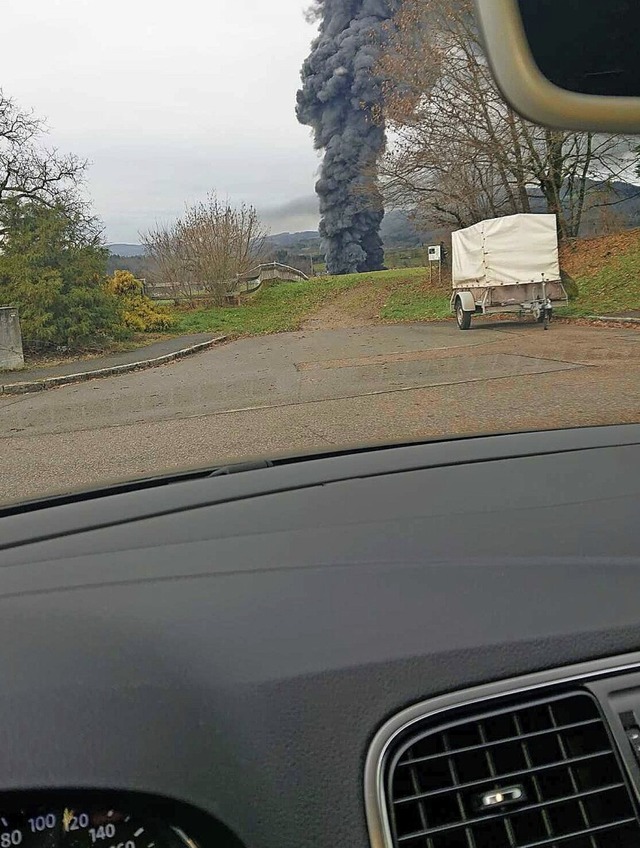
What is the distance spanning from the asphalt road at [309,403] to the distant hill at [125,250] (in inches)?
267

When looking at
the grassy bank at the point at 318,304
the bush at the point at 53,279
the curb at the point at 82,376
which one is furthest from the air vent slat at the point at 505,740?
the grassy bank at the point at 318,304

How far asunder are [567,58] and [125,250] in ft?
84.7

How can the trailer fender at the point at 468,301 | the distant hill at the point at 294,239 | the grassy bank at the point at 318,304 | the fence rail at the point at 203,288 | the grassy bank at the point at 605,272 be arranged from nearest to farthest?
the trailer fender at the point at 468,301
the grassy bank at the point at 605,272
the grassy bank at the point at 318,304
the fence rail at the point at 203,288
the distant hill at the point at 294,239

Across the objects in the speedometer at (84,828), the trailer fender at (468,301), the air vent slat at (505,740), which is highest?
the trailer fender at (468,301)

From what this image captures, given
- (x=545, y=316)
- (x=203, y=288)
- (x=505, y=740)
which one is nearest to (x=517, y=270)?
(x=545, y=316)

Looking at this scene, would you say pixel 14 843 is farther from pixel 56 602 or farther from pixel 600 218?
pixel 600 218

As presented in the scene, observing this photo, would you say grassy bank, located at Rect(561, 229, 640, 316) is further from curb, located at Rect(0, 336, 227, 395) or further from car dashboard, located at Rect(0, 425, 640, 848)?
car dashboard, located at Rect(0, 425, 640, 848)

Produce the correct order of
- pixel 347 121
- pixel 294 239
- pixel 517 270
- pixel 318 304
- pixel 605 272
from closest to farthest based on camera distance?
pixel 517 270 < pixel 605 272 < pixel 318 304 < pixel 347 121 < pixel 294 239

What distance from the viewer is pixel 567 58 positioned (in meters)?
1.22

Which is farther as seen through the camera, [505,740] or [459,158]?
[459,158]

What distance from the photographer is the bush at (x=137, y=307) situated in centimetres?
2105

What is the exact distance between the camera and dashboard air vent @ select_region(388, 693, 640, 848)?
3.38 feet

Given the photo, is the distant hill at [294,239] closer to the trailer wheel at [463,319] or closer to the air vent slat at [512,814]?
the trailer wheel at [463,319]

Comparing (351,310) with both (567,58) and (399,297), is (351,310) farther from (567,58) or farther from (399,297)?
(567,58)
